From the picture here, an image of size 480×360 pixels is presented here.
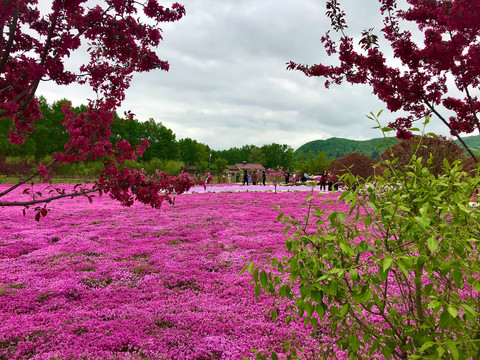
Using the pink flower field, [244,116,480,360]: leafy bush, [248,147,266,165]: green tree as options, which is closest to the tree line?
[248,147,266,165]: green tree

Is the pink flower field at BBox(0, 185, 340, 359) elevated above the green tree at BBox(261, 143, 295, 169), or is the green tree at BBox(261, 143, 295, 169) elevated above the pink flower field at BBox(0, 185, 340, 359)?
the green tree at BBox(261, 143, 295, 169)

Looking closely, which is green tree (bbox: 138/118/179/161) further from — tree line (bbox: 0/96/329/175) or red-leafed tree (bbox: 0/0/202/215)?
red-leafed tree (bbox: 0/0/202/215)

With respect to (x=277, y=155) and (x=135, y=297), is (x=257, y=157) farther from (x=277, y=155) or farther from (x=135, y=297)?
(x=135, y=297)

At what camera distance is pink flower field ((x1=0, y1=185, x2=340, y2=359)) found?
11.9 feet

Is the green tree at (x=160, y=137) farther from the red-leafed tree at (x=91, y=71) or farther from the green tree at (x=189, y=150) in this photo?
the red-leafed tree at (x=91, y=71)

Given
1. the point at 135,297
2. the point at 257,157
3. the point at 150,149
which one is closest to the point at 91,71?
the point at 135,297

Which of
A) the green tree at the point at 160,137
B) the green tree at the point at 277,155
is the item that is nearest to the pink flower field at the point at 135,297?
the green tree at the point at 160,137

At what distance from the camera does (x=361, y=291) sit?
1.82 m

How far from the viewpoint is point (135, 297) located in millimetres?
5070

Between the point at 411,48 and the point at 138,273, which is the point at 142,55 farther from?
the point at 411,48

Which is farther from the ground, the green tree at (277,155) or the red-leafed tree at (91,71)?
the green tree at (277,155)

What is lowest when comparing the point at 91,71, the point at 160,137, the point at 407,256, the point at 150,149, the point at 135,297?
the point at 135,297

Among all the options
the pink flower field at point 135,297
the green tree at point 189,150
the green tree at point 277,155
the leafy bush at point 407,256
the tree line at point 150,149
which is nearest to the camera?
the leafy bush at point 407,256

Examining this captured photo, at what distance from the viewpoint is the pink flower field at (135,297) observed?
3.62 metres
